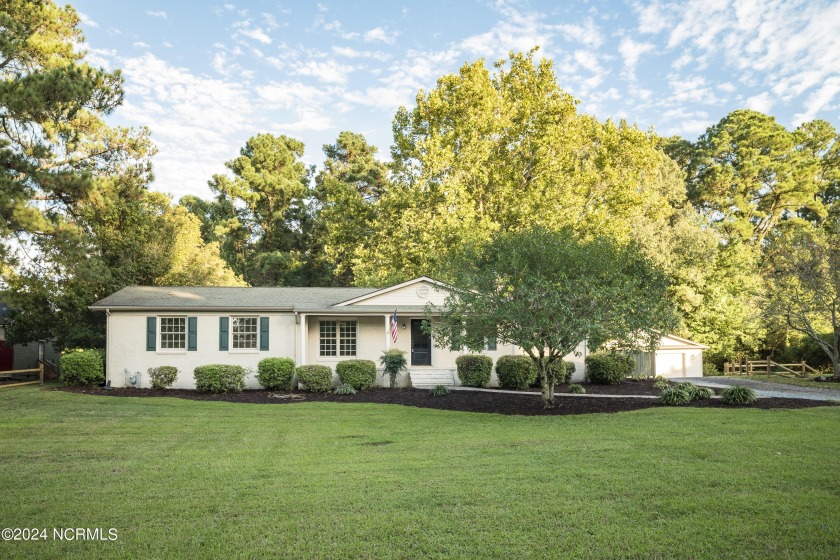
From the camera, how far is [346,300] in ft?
67.1

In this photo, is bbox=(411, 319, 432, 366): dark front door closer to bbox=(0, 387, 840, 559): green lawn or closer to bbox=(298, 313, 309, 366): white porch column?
bbox=(298, 313, 309, 366): white porch column

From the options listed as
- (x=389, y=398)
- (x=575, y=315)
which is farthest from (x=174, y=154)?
(x=575, y=315)

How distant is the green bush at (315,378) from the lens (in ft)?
61.0

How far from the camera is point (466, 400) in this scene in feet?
53.8

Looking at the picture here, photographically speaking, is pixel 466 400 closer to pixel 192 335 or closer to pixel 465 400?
pixel 465 400

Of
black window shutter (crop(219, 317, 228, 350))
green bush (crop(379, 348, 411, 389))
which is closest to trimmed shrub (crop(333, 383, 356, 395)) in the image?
green bush (crop(379, 348, 411, 389))

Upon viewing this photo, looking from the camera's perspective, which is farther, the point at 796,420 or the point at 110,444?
the point at 796,420

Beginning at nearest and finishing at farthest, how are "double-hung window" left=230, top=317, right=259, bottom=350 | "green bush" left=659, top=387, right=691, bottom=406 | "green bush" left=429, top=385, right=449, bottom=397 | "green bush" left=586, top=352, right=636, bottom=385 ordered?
1. "green bush" left=659, top=387, right=691, bottom=406
2. "green bush" left=429, top=385, right=449, bottom=397
3. "double-hung window" left=230, top=317, right=259, bottom=350
4. "green bush" left=586, top=352, right=636, bottom=385

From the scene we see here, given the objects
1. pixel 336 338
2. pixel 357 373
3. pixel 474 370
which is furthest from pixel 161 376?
pixel 474 370

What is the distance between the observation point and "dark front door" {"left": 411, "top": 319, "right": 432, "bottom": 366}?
71.2 ft

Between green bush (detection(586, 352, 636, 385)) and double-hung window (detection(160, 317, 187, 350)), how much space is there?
1489cm

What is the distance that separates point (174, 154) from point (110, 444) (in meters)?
17.7

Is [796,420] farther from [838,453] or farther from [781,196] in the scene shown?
[781,196]

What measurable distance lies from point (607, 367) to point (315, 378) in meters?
10.8
